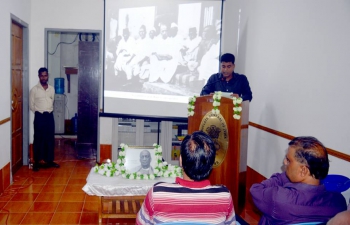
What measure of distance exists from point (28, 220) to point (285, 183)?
2.73 meters

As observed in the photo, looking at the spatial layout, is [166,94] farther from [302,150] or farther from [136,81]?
[302,150]

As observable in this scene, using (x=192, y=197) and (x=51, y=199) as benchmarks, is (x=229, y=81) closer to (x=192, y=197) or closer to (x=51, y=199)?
(x=51, y=199)

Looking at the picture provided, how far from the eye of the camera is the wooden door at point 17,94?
5.14 metres

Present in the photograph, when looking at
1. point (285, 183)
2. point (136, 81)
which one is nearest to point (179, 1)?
point (136, 81)

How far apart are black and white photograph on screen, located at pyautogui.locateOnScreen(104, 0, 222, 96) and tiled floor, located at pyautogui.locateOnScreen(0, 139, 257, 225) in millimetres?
1655

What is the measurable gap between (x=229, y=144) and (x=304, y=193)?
1697mm

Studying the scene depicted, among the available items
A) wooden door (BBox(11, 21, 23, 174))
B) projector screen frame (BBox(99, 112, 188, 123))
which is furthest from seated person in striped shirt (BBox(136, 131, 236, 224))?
wooden door (BBox(11, 21, 23, 174))

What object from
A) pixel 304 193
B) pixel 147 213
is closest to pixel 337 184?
pixel 304 193

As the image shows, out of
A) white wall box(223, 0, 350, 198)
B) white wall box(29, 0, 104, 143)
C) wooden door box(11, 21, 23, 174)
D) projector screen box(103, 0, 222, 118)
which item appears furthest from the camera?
white wall box(29, 0, 104, 143)

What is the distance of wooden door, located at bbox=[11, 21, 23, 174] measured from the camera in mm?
5145

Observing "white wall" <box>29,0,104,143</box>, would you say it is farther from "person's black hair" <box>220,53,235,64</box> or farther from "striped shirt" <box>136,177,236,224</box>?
"striped shirt" <box>136,177,236,224</box>

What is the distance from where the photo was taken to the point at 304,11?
3229mm

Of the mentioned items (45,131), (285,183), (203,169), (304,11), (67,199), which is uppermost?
(304,11)

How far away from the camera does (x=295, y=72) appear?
3371mm
